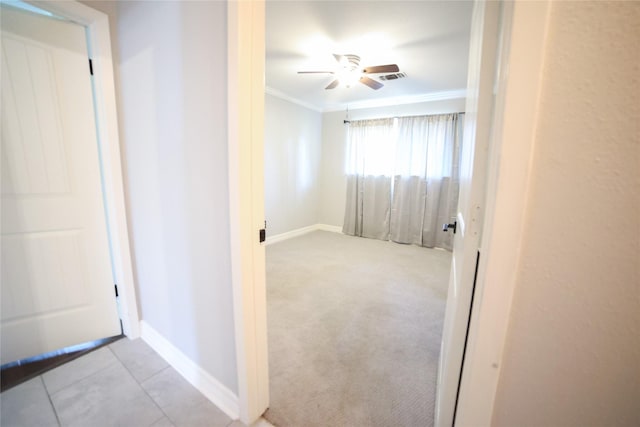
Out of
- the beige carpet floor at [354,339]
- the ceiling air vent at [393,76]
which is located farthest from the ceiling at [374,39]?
the beige carpet floor at [354,339]

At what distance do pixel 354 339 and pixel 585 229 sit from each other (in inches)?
65.2

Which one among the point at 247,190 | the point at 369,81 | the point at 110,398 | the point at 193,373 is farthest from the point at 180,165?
the point at 369,81

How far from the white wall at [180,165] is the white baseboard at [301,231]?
2500 mm

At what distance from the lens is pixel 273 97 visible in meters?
3.79

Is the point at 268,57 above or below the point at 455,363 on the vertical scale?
above

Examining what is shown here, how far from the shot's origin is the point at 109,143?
149 cm

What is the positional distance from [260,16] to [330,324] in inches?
77.9

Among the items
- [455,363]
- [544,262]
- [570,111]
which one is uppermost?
[570,111]

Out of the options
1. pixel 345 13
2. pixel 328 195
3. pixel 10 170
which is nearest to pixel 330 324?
pixel 10 170

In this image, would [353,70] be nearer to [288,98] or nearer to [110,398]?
[288,98]

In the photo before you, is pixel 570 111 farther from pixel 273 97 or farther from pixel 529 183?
pixel 273 97

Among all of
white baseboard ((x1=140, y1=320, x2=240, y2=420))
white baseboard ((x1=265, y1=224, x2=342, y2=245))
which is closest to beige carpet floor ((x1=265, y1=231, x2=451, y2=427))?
white baseboard ((x1=140, y1=320, x2=240, y2=420))

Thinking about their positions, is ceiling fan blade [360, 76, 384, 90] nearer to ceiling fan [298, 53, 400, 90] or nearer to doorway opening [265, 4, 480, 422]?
ceiling fan [298, 53, 400, 90]

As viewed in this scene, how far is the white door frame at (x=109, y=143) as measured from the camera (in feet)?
4.50
